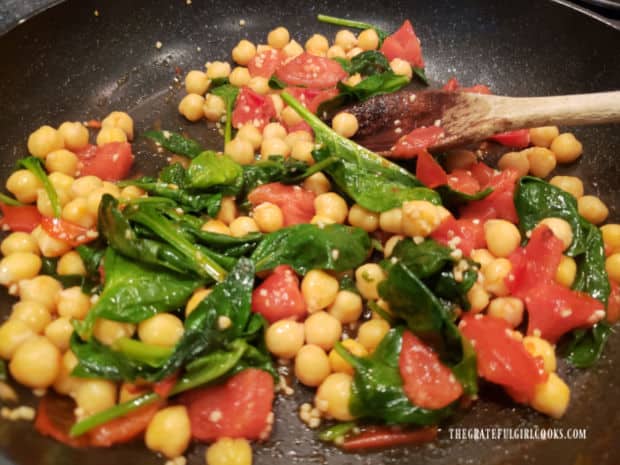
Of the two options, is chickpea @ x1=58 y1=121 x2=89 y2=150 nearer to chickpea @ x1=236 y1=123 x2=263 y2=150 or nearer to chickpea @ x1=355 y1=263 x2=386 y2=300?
chickpea @ x1=236 y1=123 x2=263 y2=150

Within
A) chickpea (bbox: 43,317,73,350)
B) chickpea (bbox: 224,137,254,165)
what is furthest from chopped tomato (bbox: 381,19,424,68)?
chickpea (bbox: 43,317,73,350)

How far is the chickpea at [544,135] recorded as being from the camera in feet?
11.0

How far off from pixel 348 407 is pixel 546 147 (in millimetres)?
2129

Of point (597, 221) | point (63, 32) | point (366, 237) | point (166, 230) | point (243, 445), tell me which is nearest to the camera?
point (243, 445)

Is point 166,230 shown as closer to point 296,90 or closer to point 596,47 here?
point 296,90

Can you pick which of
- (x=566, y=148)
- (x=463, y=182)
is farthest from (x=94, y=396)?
(x=566, y=148)

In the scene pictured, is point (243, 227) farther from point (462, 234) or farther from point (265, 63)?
point (265, 63)

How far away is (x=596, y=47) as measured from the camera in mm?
3402

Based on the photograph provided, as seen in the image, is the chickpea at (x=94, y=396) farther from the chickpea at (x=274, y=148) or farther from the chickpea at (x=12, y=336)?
the chickpea at (x=274, y=148)

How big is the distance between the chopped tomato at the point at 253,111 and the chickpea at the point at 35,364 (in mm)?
1788

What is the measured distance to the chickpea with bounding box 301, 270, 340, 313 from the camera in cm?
255

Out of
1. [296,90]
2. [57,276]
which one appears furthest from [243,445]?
[296,90]

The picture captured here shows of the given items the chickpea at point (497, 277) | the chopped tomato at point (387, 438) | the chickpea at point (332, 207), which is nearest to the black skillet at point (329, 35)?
the chopped tomato at point (387, 438)

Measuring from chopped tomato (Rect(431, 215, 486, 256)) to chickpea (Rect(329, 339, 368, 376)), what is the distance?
66 centimetres
